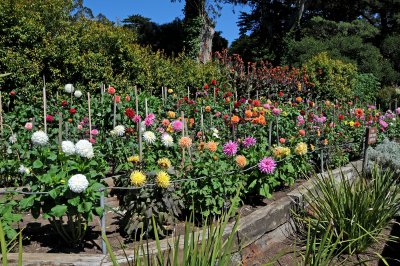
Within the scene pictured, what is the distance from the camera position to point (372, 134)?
16.0 ft

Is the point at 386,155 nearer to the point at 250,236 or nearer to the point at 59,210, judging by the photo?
the point at 250,236

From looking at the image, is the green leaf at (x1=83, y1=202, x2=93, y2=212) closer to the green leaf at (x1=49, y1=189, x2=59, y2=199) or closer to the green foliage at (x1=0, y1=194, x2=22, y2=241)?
the green leaf at (x1=49, y1=189, x2=59, y2=199)

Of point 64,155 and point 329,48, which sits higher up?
point 329,48

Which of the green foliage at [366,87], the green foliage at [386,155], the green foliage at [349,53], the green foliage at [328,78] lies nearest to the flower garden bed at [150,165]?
the green foliage at [386,155]

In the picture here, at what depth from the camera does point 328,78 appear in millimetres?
12227

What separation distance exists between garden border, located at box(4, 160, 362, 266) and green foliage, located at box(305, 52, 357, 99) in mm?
8289

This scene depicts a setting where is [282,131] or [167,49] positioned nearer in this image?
[282,131]

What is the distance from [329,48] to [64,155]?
16752 mm

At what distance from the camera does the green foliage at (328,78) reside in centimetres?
1213

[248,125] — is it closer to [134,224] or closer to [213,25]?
[134,224]

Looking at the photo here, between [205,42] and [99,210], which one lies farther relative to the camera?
[205,42]

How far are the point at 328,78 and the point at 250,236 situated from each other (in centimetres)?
983

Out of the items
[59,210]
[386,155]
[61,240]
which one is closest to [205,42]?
[386,155]

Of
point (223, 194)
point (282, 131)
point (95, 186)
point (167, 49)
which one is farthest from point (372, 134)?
point (167, 49)
